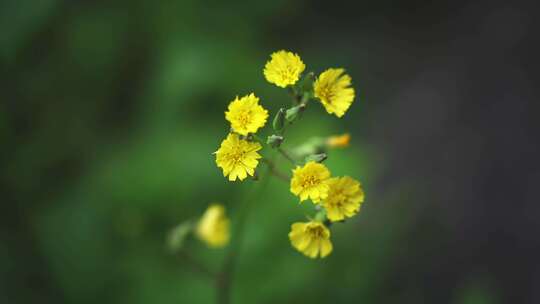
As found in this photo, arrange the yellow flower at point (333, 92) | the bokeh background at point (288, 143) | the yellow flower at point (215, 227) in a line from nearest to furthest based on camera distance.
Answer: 1. the yellow flower at point (333, 92)
2. the yellow flower at point (215, 227)
3. the bokeh background at point (288, 143)

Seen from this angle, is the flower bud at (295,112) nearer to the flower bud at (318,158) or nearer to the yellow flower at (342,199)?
the flower bud at (318,158)

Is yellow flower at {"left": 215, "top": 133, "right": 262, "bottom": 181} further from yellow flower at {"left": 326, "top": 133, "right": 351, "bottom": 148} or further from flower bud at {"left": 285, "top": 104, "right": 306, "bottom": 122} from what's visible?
yellow flower at {"left": 326, "top": 133, "right": 351, "bottom": 148}

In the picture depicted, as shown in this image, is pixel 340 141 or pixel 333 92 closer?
pixel 333 92

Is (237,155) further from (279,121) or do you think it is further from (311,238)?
(311,238)

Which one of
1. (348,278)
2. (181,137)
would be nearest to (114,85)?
(181,137)

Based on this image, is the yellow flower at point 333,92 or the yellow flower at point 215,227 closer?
the yellow flower at point 333,92

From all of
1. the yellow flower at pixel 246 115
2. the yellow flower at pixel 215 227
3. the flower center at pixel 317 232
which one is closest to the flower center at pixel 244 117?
the yellow flower at pixel 246 115

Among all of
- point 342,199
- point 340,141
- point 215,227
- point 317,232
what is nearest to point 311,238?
point 317,232
